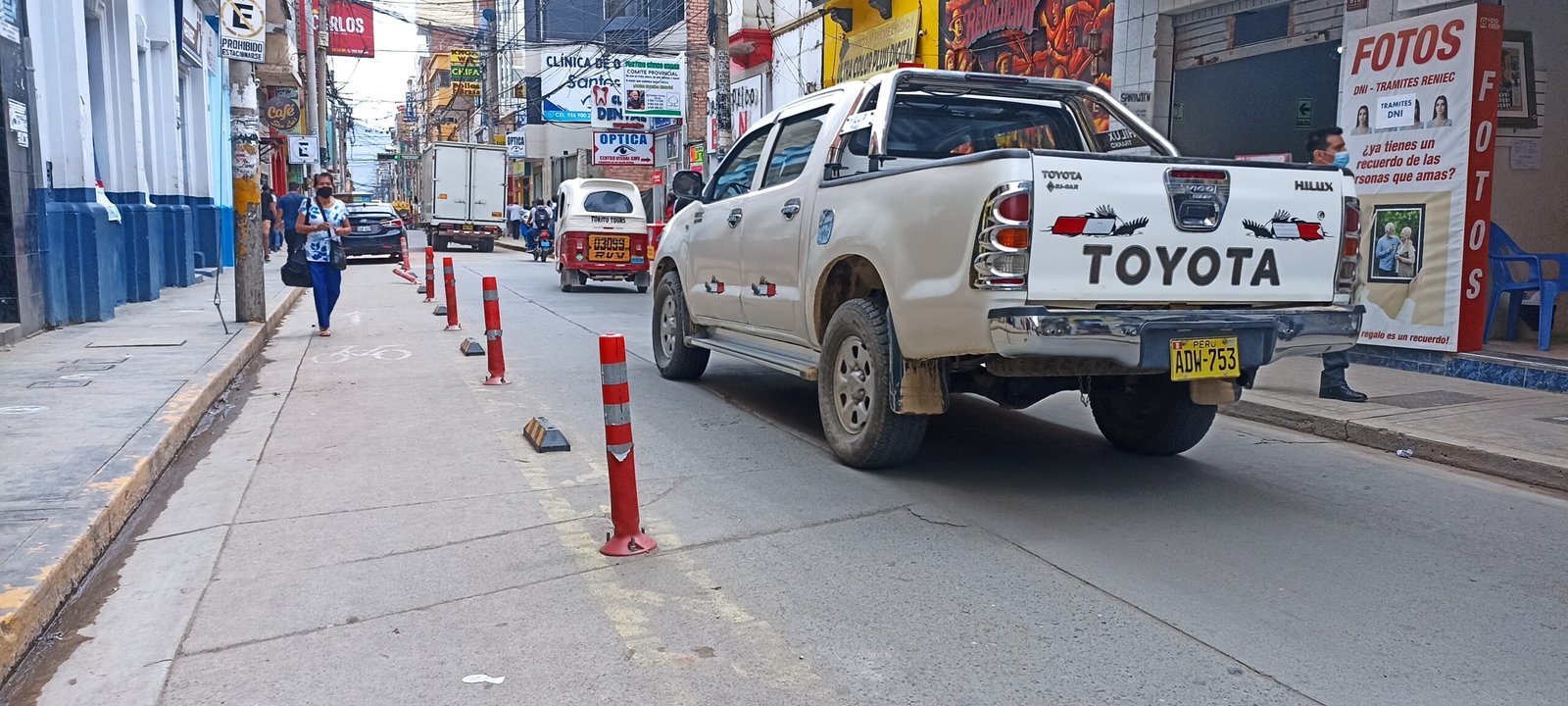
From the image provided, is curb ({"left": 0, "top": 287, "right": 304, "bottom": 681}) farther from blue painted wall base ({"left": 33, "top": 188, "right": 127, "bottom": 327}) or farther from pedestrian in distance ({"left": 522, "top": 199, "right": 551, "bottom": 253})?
pedestrian in distance ({"left": 522, "top": 199, "right": 551, "bottom": 253})

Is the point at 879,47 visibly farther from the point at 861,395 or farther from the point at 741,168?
the point at 861,395

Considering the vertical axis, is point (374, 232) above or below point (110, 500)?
above

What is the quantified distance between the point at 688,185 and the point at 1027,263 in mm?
4223

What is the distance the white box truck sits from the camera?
38969 mm

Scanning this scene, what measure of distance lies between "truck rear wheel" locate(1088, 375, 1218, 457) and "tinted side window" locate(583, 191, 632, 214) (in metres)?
15.0

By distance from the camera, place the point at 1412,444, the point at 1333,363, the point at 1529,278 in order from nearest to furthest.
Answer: the point at 1412,444
the point at 1333,363
the point at 1529,278

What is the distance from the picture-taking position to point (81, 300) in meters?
13.0

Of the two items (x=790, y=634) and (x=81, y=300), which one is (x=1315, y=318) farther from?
(x=81, y=300)

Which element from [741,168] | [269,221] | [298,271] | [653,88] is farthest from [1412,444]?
[653,88]

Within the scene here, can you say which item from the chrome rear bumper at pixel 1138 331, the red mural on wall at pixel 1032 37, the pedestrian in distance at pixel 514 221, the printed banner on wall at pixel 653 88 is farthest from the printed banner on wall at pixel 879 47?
the pedestrian in distance at pixel 514 221

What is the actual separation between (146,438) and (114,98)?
12047 mm

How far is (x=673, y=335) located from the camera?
31.6ft

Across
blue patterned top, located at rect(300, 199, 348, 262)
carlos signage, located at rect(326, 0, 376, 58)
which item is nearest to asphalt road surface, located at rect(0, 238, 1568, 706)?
blue patterned top, located at rect(300, 199, 348, 262)

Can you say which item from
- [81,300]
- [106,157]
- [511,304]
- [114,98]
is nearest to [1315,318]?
[81,300]
